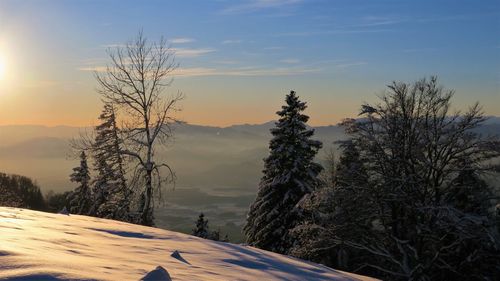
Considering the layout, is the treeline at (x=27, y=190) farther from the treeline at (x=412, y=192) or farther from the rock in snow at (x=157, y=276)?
the rock in snow at (x=157, y=276)

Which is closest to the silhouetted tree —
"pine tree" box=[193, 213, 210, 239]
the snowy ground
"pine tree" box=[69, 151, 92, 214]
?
the snowy ground

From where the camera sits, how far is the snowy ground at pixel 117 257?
4.41 meters

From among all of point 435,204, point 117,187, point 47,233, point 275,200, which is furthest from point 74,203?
point 47,233

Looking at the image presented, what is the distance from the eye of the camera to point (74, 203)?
4169 cm

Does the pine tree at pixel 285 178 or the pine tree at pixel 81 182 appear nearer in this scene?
the pine tree at pixel 285 178

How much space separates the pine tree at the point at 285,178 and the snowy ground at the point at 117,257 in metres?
16.6

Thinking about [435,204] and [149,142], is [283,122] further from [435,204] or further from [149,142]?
[435,204]

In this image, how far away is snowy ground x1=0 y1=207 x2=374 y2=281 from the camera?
441 centimetres

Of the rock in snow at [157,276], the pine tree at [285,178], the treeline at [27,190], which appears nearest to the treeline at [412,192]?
the pine tree at [285,178]

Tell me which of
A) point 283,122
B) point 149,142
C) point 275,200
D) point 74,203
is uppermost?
point 283,122

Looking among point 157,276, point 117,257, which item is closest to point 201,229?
point 117,257

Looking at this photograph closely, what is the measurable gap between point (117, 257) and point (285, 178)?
20.4 meters

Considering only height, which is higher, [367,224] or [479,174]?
[479,174]

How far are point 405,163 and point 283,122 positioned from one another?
10015mm
